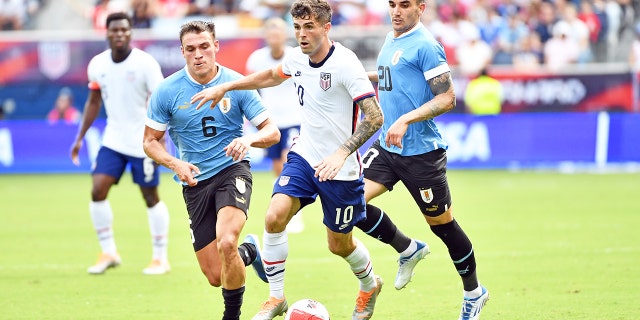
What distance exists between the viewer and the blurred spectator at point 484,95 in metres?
22.4

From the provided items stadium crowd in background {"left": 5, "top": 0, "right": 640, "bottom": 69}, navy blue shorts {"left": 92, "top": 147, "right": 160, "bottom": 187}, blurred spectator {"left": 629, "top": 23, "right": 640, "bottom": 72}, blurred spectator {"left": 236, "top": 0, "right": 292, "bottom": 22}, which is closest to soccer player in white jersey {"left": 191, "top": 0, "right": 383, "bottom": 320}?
navy blue shorts {"left": 92, "top": 147, "right": 160, "bottom": 187}

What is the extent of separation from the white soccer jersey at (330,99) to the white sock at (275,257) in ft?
2.16

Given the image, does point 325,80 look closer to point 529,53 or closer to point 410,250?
point 410,250

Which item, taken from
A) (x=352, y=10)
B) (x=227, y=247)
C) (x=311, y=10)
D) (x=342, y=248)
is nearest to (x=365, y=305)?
(x=342, y=248)

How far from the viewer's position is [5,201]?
683 inches

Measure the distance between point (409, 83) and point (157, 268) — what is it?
156 inches

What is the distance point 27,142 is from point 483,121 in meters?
9.24

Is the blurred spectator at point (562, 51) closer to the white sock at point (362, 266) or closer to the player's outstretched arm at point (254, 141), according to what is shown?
the white sock at point (362, 266)

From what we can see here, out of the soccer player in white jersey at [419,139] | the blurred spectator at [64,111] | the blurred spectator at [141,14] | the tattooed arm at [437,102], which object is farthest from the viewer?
the blurred spectator at [141,14]

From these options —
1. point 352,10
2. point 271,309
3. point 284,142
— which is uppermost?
point 271,309

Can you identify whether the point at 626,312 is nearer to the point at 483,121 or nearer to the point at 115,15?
the point at 115,15

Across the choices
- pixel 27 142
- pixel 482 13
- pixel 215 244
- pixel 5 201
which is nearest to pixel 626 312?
pixel 215 244

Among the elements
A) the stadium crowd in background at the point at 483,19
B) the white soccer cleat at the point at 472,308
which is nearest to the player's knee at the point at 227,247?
the white soccer cleat at the point at 472,308

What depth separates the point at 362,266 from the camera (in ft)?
27.3
